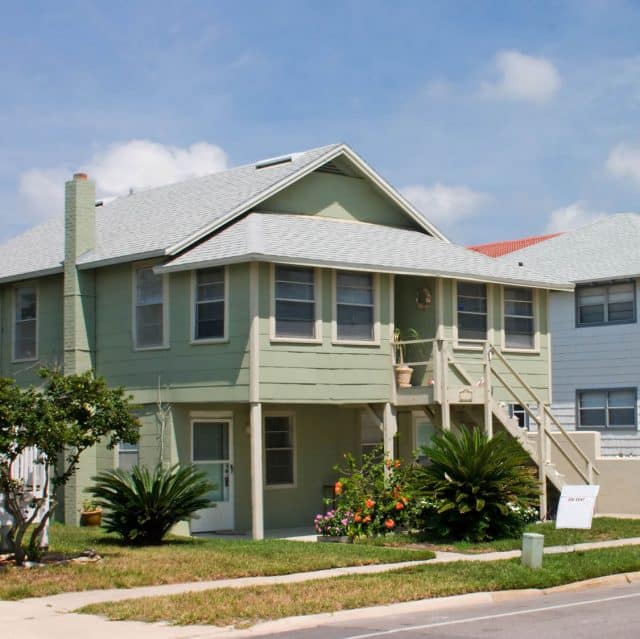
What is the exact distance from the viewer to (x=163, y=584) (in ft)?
49.7

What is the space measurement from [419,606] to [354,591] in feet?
3.13

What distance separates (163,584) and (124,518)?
453cm

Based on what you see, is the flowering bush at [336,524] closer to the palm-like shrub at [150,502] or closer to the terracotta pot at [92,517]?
the palm-like shrub at [150,502]

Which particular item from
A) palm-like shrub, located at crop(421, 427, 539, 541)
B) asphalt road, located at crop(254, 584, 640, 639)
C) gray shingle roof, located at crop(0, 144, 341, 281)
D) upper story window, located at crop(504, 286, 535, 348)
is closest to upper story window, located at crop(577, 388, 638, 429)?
upper story window, located at crop(504, 286, 535, 348)

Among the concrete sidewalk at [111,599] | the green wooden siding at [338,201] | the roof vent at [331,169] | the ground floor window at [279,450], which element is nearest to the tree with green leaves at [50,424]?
the concrete sidewalk at [111,599]

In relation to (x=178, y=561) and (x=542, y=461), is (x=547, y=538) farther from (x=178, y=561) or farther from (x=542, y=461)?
(x=178, y=561)

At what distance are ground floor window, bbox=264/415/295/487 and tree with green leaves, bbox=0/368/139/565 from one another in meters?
7.26

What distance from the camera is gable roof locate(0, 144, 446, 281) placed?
23.6 metres

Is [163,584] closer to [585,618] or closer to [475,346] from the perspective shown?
[585,618]

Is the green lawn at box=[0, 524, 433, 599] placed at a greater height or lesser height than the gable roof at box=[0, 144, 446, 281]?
lesser

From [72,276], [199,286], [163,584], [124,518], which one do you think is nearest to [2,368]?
[72,276]

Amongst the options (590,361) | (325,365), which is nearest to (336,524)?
(325,365)

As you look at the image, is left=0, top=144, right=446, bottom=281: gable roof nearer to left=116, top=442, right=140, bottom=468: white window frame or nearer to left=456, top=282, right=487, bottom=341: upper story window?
left=456, top=282, right=487, bottom=341: upper story window

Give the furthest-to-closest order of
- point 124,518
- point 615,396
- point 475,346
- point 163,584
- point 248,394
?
point 615,396 < point 475,346 < point 248,394 < point 124,518 < point 163,584
